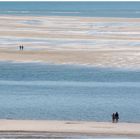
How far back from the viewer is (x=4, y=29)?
254 ft

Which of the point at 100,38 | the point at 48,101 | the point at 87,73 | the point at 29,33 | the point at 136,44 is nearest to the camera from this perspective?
the point at 48,101

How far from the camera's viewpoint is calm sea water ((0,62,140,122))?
3238 cm

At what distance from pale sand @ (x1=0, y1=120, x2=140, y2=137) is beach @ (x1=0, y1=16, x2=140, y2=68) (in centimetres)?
1899

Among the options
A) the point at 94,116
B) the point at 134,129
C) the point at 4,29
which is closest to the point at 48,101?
the point at 94,116

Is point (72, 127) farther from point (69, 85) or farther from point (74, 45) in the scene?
point (74, 45)

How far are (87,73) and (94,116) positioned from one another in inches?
548

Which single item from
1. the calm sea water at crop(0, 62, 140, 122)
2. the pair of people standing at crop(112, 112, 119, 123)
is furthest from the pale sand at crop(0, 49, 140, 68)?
the pair of people standing at crop(112, 112, 119, 123)

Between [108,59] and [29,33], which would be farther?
[29,33]

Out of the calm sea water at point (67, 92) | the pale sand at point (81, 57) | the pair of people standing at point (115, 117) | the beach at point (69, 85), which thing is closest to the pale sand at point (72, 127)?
the beach at point (69, 85)

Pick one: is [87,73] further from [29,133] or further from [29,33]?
[29,33]

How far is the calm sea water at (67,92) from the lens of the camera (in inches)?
1275

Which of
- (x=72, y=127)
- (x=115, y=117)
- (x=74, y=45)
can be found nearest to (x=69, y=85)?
(x=115, y=117)

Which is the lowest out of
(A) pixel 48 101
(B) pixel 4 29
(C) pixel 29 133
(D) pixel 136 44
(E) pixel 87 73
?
(C) pixel 29 133

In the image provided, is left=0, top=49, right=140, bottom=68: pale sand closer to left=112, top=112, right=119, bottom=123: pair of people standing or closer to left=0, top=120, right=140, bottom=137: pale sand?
left=112, top=112, right=119, bottom=123: pair of people standing
